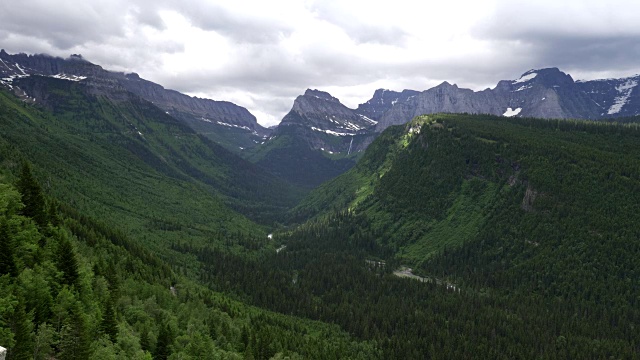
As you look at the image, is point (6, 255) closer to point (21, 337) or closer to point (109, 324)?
point (109, 324)

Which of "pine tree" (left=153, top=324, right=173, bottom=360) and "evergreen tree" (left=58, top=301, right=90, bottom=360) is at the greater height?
"evergreen tree" (left=58, top=301, right=90, bottom=360)

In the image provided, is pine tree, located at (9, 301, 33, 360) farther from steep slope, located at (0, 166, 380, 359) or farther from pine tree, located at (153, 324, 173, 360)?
pine tree, located at (153, 324, 173, 360)

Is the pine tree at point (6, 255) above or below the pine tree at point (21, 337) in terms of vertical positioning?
above

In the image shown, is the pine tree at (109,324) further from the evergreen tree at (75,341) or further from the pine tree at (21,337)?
the pine tree at (21,337)

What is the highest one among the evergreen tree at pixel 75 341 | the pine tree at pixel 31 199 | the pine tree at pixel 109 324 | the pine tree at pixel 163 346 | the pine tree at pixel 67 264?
the pine tree at pixel 31 199

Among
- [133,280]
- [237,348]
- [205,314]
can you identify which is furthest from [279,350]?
[133,280]

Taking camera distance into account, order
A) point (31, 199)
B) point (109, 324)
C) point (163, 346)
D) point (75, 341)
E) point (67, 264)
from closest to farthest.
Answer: point (75, 341), point (109, 324), point (163, 346), point (67, 264), point (31, 199)

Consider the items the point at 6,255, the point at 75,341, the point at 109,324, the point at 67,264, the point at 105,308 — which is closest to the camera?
the point at 75,341

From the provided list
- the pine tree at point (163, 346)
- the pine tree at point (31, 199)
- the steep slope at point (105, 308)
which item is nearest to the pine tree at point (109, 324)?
the steep slope at point (105, 308)

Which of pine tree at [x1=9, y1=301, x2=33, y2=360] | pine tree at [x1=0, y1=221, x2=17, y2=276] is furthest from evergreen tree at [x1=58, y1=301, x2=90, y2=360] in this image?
pine tree at [x1=0, y1=221, x2=17, y2=276]

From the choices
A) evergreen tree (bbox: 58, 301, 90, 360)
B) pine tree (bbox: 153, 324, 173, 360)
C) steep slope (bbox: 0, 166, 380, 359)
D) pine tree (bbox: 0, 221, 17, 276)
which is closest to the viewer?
evergreen tree (bbox: 58, 301, 90, 360)

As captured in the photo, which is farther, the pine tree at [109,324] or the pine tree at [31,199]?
the pine tree at [31,199]

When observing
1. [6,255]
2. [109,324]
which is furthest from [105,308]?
[6,255]

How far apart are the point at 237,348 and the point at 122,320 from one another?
3874 cm
